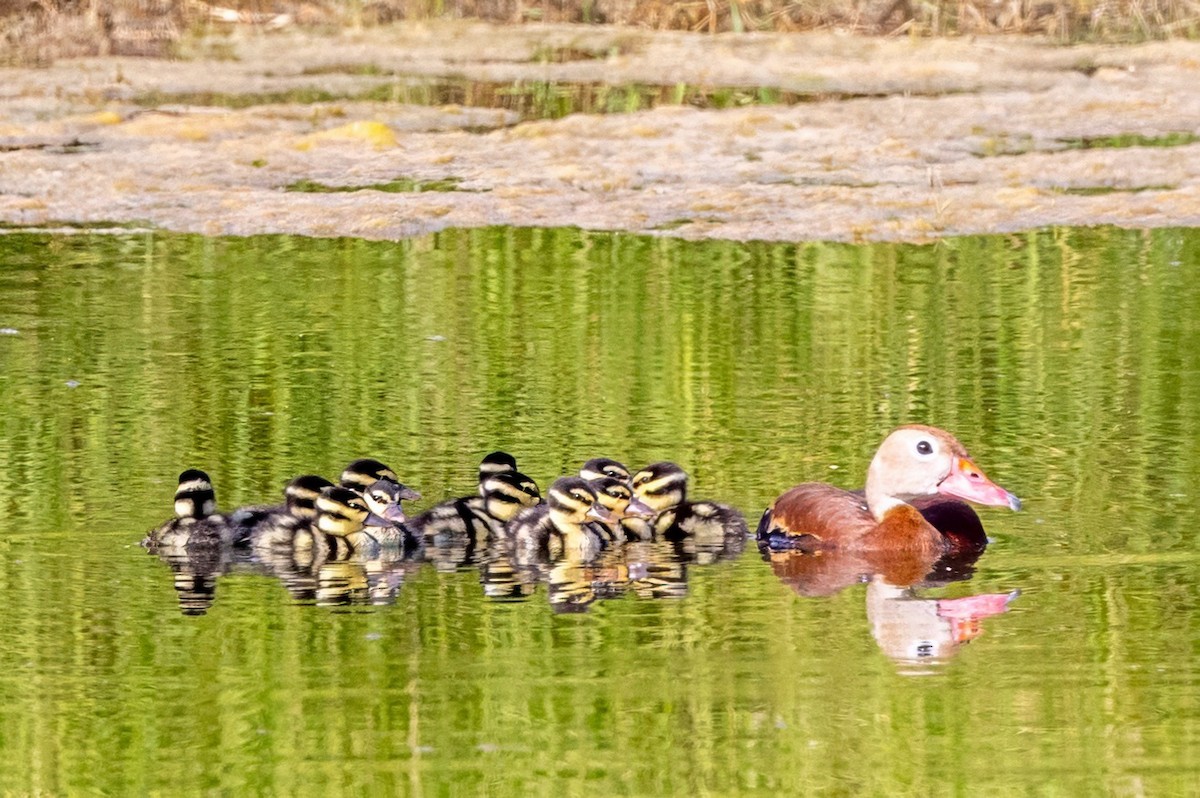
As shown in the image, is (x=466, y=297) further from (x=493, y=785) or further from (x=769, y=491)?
(x=493, y=785)

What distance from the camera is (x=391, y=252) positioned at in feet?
36.2

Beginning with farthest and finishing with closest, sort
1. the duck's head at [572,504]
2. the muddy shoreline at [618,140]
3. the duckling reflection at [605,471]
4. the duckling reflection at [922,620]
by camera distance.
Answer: the muddy shoreline at [618,140], the duckling reflection at [605,471], the duck's head at [572,504], the duckling reflection at [922,620]

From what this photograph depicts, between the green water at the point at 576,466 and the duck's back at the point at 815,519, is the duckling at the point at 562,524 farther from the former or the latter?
the duck's back at the point at 815,519

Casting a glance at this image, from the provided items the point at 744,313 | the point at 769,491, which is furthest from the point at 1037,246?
the point at 769,491

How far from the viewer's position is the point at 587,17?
18375 millimetres

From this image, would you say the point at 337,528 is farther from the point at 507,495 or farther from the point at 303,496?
the point at 507,495

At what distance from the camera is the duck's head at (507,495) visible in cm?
672

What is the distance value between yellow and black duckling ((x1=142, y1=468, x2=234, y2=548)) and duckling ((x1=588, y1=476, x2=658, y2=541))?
1074mm

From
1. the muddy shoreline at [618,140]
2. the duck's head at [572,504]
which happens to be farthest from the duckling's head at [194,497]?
the muddy shoreline at [618,140]

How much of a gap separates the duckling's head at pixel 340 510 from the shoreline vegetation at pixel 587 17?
11.0m

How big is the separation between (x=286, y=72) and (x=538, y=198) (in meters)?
5.03

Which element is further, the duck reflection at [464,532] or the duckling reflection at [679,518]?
the duckling reflection at [679,518]

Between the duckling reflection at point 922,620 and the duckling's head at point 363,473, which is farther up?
the duckling's head at point 363,473

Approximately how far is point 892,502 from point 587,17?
40.1 feet
